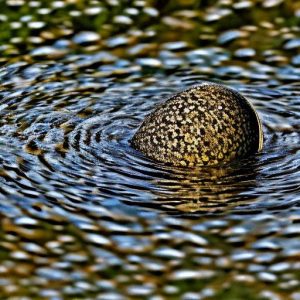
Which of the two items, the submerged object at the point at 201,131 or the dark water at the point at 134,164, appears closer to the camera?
the dark water at the point at 134,164

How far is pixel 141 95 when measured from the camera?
7852 millimetres

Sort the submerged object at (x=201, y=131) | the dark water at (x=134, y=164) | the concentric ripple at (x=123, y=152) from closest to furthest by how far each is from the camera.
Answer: the dark water at (x=134, y=164) → the concentric ripple at (x=123, y=152) → the submerged object at (x=201, y=131)

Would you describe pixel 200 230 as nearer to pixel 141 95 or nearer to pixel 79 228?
pixel 79 228

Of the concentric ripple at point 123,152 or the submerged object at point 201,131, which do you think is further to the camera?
the submerged object at point 201,131

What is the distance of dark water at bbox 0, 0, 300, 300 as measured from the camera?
542 centimetres

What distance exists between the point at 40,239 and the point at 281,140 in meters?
2.15

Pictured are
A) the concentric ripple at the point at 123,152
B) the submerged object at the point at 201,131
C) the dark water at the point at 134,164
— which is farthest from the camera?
the submerged object at the point at 201,131

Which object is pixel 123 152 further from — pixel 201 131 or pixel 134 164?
pixel 201 131

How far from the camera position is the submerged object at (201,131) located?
681cm

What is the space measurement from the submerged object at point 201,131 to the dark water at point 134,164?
0.32ft

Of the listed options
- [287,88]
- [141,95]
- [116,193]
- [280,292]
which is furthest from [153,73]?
[280,292]

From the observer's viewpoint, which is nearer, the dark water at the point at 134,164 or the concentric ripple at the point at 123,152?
the dark water at the point at 134,164

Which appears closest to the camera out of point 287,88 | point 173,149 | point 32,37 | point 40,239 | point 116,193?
point 40,239

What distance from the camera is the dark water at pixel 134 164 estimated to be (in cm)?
542
